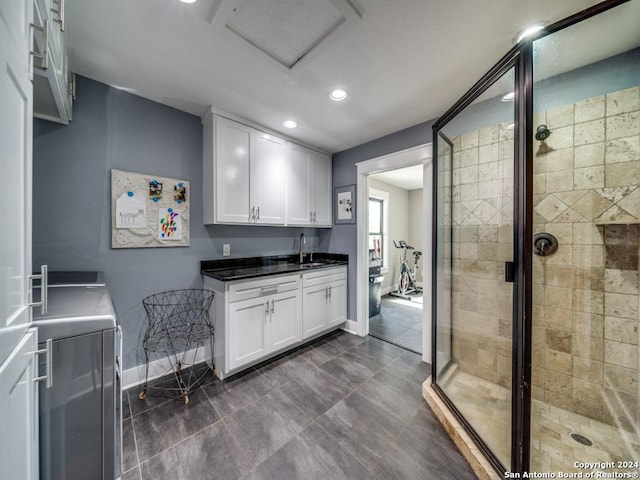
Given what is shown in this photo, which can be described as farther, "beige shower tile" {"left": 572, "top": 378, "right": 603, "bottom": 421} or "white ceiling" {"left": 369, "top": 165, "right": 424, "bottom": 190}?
"white ceiling" {"left": 369, "top": 165, "right": 424, "bottom": 190}

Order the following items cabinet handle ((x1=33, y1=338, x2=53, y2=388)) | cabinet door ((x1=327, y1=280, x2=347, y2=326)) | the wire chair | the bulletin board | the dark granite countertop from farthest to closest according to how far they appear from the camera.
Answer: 1. cabinet door ((x1=327, y1=280, x2=347, y2=326))
2. the dark granite countertop
3. the wire chair
4. the bulletin board
5. cabinet handle ((x1=33, y1=338, x2=53, y2=388))

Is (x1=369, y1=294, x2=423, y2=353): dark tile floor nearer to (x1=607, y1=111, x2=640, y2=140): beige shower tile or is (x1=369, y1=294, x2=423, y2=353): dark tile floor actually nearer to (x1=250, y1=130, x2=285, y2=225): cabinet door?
(x1=250, y1=130, x2=285, y2=225): cabinet door

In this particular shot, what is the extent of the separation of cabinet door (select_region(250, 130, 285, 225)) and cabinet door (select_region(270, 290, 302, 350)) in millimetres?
868

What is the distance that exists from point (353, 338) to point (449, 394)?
1.30 meters

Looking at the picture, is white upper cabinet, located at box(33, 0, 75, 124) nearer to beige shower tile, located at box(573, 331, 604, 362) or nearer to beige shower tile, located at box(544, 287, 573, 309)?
beige shower tile, located at box(544, 287, 573, 309)

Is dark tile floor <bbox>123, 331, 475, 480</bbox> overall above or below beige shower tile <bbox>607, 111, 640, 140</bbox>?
below

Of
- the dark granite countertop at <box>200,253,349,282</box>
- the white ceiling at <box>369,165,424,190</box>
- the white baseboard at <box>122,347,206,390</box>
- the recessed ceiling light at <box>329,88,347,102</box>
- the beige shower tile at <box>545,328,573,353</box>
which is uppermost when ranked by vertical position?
the recessed ceiling light at <box>329,88,347,102</box>

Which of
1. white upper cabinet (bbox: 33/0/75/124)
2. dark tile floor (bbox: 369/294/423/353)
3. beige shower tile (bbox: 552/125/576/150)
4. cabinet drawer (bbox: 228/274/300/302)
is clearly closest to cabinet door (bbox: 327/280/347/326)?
dark tile floor (bbox: 369/294/423/353)

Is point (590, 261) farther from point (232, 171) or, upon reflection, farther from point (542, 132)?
point (232, 171)

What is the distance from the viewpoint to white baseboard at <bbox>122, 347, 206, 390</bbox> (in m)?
1.99

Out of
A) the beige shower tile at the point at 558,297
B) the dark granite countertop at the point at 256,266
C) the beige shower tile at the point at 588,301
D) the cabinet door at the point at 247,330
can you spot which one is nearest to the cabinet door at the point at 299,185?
the dark granite countertop at the point at 256,266

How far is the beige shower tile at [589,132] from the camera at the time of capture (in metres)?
1.53

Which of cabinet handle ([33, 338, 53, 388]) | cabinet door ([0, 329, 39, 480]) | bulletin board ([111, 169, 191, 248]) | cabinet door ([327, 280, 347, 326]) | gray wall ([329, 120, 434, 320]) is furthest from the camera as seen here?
cabinet door ([327, 280, 347, 326])

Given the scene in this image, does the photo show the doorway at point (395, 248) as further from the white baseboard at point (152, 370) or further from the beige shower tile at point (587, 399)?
the white baseboard at point (152, 370)
